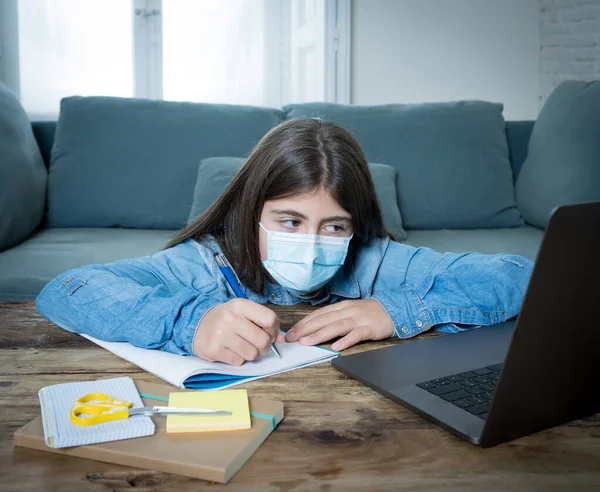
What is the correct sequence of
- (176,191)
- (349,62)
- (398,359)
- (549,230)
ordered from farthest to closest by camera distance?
(349,62) → (176,191) → (398,359) → (549,230)

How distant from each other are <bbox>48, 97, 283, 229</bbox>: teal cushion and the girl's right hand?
63.2 inches

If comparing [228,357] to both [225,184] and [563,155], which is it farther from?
[563,155]

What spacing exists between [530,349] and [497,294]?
543 millimetres

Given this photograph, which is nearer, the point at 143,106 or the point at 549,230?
the point at 549,230

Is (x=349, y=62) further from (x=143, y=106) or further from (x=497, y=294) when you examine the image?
(x=497, y=294)

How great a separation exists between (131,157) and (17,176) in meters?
0.40

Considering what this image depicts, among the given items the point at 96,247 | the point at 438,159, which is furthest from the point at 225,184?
the point at 438,159

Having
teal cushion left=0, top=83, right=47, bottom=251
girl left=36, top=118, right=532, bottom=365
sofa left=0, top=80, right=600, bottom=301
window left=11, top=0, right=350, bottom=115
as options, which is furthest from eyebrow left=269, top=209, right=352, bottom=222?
window left=11, top=0, right=350, bottom=115

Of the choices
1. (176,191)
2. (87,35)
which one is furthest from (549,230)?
(87,35)

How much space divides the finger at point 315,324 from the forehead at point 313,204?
25 cm

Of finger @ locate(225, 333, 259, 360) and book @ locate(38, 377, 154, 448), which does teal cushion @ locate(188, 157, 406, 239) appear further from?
book @ locate(38, 377, 154, 448)

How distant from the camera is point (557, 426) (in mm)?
636

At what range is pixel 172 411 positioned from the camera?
24.4 inches

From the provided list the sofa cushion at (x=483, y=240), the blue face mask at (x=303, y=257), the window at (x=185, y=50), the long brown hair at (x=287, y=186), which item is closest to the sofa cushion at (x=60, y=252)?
the long brown hair at (x=287, y=186)
